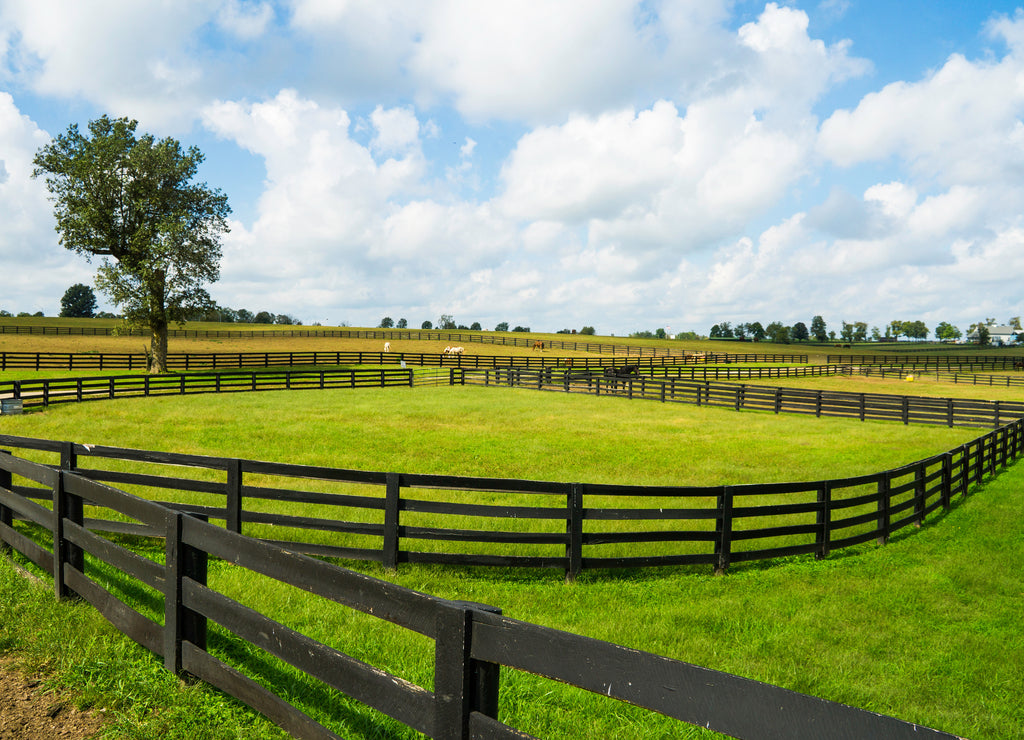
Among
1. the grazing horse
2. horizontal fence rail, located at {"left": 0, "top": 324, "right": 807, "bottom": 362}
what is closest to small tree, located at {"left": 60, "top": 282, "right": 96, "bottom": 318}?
horizontal fence rail, located at {"left": 0, "top": 324, "right": 807, "bottom": 362}

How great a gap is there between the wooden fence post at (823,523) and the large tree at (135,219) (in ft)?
144

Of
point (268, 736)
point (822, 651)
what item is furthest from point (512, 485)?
point (268, 736)

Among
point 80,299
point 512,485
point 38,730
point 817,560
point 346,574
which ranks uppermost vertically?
point 80,299

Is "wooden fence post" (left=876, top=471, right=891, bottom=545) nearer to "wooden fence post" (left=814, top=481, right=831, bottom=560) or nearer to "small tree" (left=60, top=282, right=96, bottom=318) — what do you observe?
"wooden fence post" (left=814, top=481, right=831, bottom=560)

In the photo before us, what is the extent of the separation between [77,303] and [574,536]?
7163 inches

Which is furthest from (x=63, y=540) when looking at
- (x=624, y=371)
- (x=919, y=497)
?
(x=624, y=371)

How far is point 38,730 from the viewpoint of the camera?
159 inches

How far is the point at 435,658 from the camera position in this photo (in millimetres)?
3203

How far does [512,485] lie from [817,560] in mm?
5037

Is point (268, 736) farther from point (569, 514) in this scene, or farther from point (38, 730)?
point (569, 514)

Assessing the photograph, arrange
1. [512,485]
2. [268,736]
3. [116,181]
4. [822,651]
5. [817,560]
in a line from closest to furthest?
[268,736], [822,651], [512,485], [817,560], [116,181]

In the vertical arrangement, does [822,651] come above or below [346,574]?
below

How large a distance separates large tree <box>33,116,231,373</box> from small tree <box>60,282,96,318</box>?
433 ft

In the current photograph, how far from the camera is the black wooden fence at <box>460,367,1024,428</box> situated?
89.8 feet
